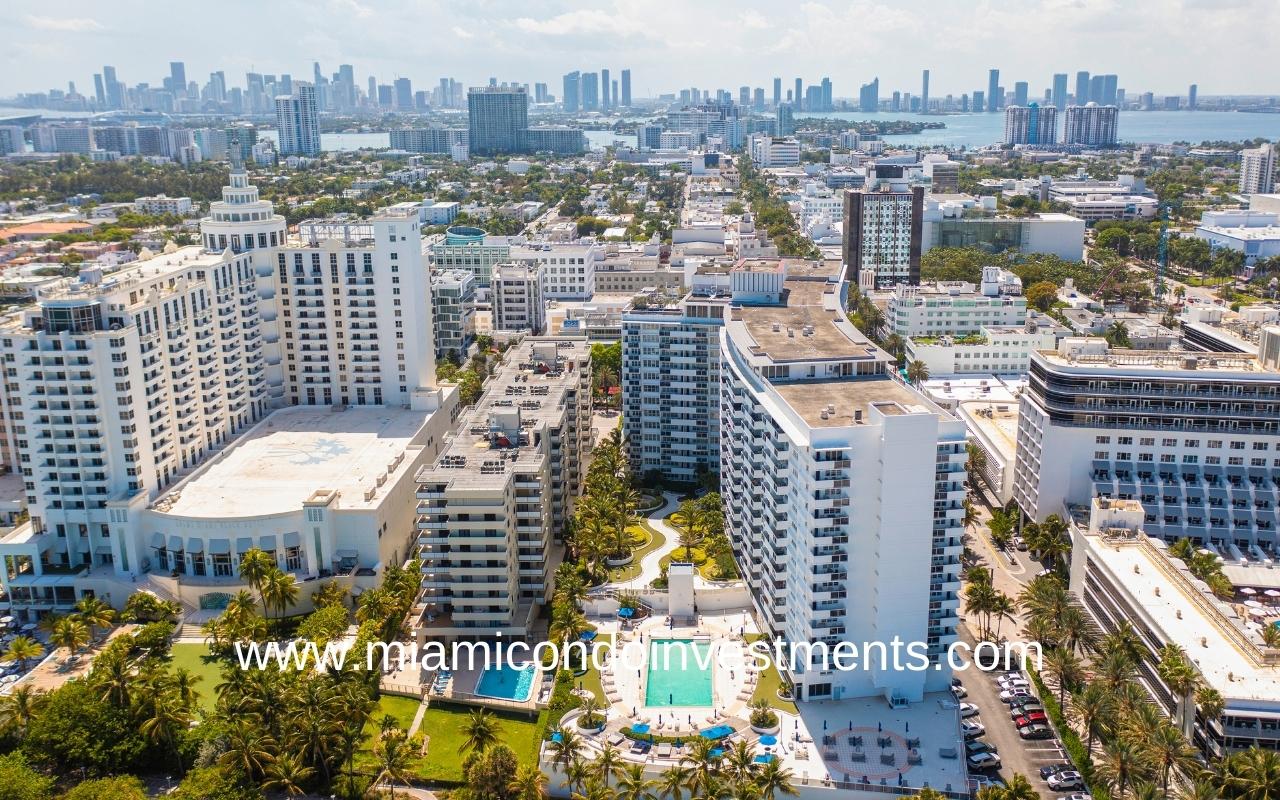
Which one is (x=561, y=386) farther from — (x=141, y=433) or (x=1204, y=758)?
(x=1204, y=758)

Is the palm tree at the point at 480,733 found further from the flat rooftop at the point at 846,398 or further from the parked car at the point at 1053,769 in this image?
the parked car at the point at 1053,769

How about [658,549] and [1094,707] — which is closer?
[1094,707]

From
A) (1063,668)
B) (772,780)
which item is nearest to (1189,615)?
(1063,668)

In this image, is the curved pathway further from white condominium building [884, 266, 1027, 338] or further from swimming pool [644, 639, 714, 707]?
white condominium building [884, 266, 1027, 338]

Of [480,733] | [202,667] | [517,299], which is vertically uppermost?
[517,299]

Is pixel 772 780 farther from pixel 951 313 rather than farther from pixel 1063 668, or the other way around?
pixel 951 313

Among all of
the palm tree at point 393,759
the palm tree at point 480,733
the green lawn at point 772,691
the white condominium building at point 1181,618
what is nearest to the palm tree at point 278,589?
the palm tree at point 393,759

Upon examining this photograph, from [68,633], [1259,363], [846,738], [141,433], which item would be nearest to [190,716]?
[68,633]
